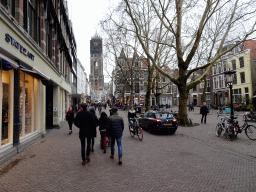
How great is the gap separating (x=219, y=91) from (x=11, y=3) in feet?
148

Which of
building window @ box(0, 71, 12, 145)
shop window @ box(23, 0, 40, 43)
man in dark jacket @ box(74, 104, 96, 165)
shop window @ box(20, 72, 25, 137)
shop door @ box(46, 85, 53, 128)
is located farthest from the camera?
shop door @ box(46, 85, 53, 128)

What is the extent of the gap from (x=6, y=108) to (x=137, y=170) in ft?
15.8

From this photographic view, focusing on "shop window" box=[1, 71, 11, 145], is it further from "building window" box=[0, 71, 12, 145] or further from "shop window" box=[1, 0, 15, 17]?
"shop window" box=[1, 0, 15, 17]

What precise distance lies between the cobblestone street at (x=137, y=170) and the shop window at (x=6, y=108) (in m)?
0.76

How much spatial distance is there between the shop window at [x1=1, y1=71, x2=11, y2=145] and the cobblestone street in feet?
2.49

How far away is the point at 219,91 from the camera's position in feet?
142

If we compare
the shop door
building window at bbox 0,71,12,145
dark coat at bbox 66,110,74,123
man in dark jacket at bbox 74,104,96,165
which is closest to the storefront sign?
building window at bbox 0,71,12,145

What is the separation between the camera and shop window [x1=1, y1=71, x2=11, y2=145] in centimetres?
588

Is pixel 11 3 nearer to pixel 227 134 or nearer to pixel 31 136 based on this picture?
pixel 31 136

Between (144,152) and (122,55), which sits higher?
(122,55)

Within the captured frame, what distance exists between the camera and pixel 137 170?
4766mm

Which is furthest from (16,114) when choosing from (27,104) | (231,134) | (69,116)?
(231,134)

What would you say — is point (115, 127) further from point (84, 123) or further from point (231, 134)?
point (231, 134)

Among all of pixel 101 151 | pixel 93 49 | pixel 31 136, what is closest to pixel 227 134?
pixel 101 151
